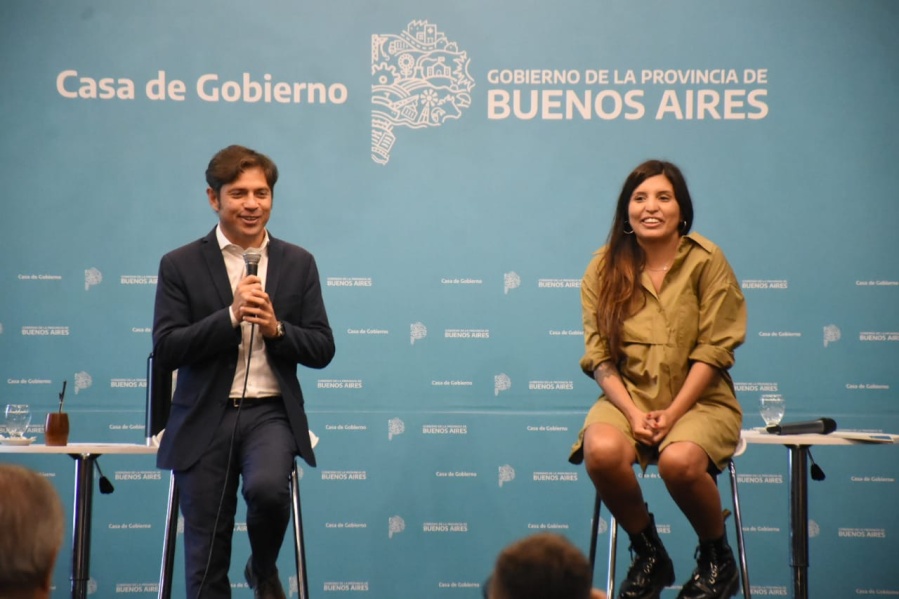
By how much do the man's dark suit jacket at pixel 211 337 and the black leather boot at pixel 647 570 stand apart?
3.54ft

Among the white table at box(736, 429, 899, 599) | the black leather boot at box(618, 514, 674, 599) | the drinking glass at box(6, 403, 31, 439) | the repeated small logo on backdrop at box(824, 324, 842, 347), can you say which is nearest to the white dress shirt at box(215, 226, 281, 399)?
the drinking glass at box(6, 403, 31, 439)

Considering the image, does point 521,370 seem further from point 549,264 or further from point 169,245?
point 169,245

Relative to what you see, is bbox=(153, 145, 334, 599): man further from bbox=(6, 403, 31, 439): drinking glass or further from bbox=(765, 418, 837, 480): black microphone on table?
bbox=(765, 418, 837, 480): black microphone on table

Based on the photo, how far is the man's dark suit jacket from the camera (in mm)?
3326

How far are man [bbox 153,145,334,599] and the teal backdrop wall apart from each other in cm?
147

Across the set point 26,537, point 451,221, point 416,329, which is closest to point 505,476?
point 416,329

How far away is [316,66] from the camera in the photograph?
5.07 meters

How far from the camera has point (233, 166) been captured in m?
3.50

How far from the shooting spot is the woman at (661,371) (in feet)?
10.9

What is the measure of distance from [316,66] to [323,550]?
2.29 metres

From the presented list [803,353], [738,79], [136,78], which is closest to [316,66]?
[136,78]

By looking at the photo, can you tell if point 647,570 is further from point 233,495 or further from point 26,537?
point 26,537

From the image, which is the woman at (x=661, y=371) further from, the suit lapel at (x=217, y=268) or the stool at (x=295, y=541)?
the suit lapel at (x=217, y=268)

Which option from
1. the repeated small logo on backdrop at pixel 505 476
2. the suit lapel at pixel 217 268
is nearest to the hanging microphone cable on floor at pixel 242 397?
the suit lapel at pixel 217 268
